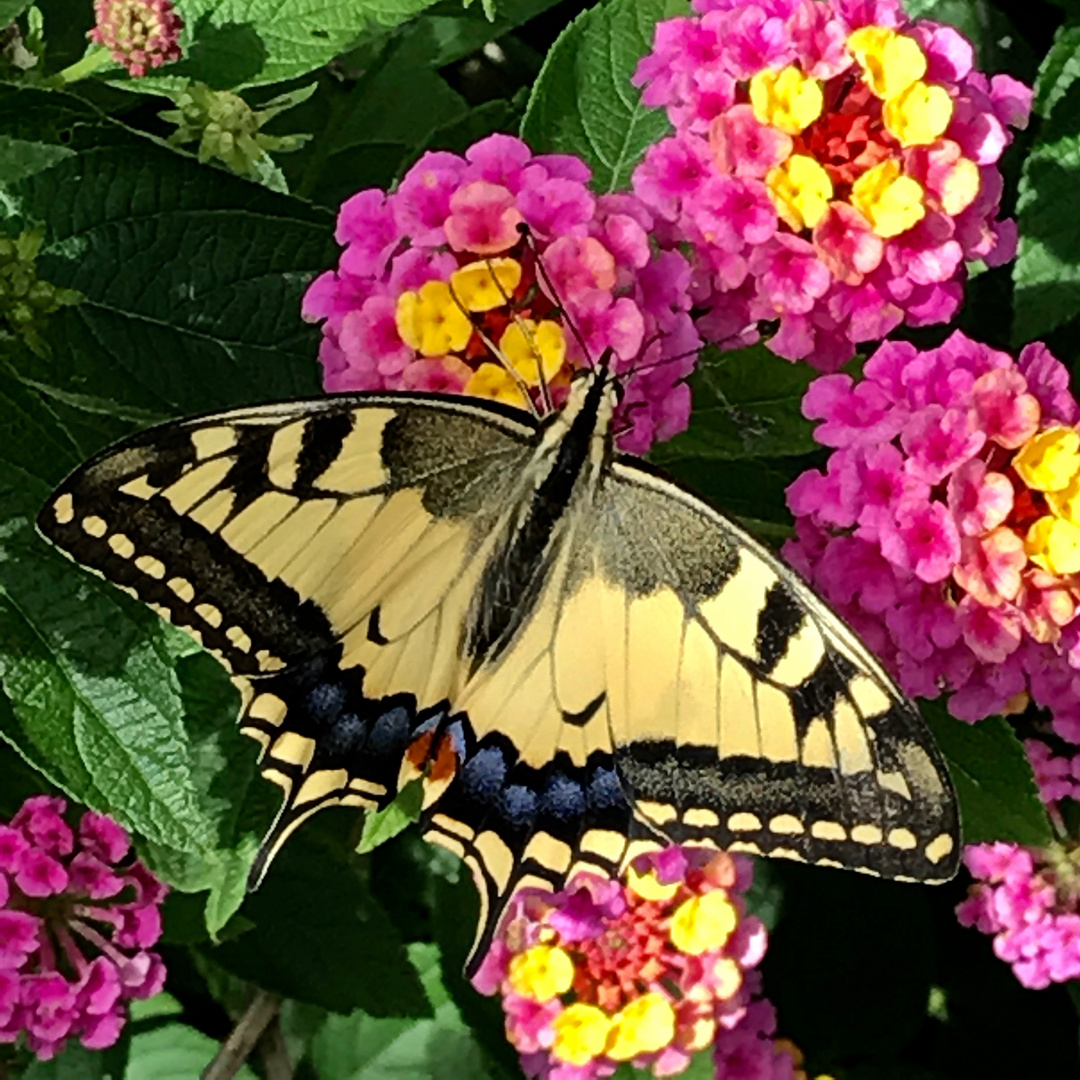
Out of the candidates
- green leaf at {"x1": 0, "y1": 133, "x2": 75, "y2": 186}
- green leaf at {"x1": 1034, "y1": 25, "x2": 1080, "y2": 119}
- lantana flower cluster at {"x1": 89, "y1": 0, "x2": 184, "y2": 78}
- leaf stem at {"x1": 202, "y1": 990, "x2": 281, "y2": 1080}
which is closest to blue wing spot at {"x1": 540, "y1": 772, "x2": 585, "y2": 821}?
leaf stem at {"x1": 202, "y1": 990, "x2": 281, "y2": 1080}

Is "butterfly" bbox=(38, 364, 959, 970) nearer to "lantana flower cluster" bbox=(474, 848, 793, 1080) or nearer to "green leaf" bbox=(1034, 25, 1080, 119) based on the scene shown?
"lantana flower cluster" bbox=(474, 848, 793, 1080)

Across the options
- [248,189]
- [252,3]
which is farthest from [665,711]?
[252,3]

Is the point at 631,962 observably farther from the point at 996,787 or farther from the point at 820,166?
the point at 820,166

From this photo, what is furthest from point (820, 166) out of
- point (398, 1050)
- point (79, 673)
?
point (398, 1050)

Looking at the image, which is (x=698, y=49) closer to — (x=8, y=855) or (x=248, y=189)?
(x=248, y=189)

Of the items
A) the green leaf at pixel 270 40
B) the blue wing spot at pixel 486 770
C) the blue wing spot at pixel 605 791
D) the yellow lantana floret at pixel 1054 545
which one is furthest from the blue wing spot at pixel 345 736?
the green leaf at pixel 270 40

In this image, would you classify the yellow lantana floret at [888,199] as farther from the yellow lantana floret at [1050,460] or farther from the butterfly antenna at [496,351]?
the butterfly antenna at [496,351]
